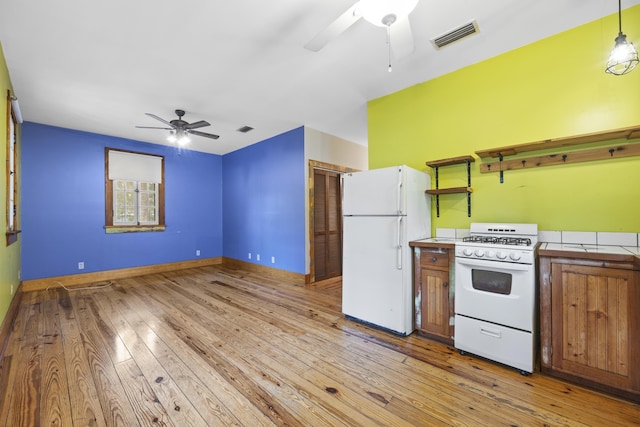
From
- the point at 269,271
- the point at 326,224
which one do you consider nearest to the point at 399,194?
the point at 326,224

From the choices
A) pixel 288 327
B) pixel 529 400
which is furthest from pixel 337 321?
pixel 529 400

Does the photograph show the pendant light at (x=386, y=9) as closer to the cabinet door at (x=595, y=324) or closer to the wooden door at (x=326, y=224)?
the cabinet door at (x=595, y=324)

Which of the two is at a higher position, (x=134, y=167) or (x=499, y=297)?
(x=134, y=167)

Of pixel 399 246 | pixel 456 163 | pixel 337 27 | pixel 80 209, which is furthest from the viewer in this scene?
pixel 80 209

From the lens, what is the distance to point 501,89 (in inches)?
104

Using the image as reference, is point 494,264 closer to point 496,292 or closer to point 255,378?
point 496,292

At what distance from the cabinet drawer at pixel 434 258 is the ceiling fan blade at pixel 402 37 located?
5.61 feet

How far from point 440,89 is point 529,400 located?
292 centimetres

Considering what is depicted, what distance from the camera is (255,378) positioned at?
198cm

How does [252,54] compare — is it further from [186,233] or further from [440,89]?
[186,233]

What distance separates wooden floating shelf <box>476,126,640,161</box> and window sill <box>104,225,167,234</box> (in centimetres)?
585

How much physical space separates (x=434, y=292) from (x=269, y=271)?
3.55m

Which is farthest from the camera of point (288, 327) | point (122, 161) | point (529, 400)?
point (122, 161)

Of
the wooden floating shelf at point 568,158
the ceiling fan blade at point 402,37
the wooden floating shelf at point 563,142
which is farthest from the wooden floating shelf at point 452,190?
the ceiling fan blade at point 402,37
